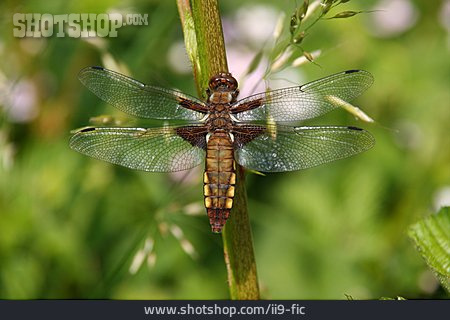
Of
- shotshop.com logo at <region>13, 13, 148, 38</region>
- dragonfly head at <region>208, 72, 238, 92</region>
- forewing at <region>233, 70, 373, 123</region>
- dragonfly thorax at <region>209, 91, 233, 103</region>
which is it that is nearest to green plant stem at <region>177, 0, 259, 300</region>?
dragonfly head at <region>208, 72, 238, 92</region>

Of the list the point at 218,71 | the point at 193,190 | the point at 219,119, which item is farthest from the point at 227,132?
the point at 193,190

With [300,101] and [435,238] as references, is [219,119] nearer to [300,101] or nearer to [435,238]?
[300,101]

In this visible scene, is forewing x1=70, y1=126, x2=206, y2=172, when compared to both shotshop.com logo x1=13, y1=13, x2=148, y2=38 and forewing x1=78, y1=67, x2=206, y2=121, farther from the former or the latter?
shotshop.com logo x1=13, y1=13, x2=148, y2=38

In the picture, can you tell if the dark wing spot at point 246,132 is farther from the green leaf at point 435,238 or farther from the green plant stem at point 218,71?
the green leaf at point 435,238

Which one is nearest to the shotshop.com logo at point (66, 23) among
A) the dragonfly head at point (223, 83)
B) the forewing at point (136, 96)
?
the forewing at point (136, 96)

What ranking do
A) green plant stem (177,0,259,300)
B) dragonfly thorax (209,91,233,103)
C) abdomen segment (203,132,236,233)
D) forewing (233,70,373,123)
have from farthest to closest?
forewing (233,70,373,123) < dragonfly thorax (209,91,233,103) < abdomen segment (203,132,236,233) < green plant stem (177,0,259,300)

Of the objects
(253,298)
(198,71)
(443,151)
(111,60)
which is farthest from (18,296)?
(443,151)
